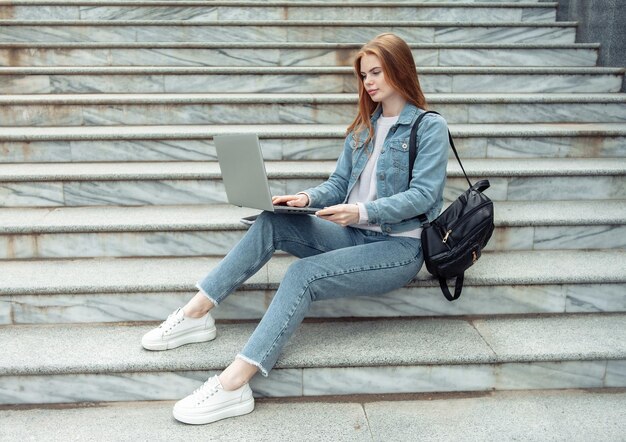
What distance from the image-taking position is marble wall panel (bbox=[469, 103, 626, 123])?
389cm

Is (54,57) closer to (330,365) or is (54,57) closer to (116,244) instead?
(116,244)

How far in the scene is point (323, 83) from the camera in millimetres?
4215

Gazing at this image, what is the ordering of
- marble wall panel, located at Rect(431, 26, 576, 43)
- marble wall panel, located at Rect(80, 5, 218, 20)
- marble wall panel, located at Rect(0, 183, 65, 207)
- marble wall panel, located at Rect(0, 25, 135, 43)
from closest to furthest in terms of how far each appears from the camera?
1. marble wall panel, located at Rect(0, 183, 65, 207)
2. marble wall panel, located at Rect(0, 25, 135, 43)
3. marble wall panel, located at Rect(431, 26, 576, 43)
4. marble wall panel, located at Rect(80, 5, 218, 20)

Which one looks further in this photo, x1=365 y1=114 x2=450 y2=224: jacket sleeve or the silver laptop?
x1=365 y1=114 x2=450 y2=224: jacket sleeve

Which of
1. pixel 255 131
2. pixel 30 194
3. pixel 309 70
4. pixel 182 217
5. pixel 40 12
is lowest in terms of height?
pixel 182 217

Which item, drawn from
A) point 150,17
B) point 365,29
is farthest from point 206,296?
point 150,17

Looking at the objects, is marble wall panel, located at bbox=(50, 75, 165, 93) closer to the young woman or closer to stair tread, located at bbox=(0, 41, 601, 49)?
stair tread, located at bbox=(0, 41, 601, 49)

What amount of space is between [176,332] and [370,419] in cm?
91

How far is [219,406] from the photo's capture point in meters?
2.17

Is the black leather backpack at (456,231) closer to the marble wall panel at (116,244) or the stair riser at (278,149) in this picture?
the marble wall panel at (116,244)

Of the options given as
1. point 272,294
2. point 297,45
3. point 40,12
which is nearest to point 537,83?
point 297,45

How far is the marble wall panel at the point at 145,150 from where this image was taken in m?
3.55

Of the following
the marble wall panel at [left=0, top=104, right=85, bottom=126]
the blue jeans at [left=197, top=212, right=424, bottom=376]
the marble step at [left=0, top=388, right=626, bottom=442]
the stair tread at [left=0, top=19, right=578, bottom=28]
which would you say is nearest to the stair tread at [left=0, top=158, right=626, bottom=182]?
the marble wall panel at [left=0, top=104, right=85, bottom=126]

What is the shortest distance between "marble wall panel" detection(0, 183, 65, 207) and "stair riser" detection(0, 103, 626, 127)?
0.76 m
